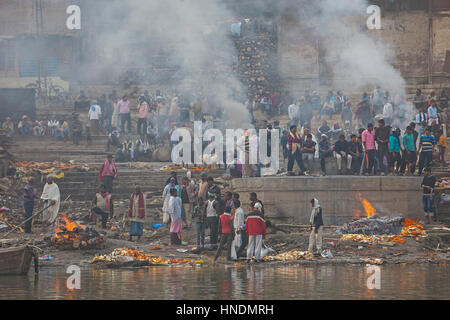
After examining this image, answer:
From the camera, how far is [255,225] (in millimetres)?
15789

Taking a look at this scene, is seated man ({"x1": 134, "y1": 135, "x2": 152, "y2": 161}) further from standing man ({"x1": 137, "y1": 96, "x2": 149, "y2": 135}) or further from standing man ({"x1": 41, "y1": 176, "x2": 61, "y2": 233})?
standing man ({"x1": 41, "y1": 176, "x2": 61, "y2": 233})

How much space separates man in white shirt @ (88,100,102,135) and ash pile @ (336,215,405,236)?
38.5ft

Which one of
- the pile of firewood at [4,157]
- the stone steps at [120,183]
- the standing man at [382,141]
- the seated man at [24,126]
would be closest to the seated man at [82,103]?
the seated man at [24,126]

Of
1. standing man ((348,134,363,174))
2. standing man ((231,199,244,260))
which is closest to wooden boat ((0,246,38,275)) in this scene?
standing man ((231,199,244,260))

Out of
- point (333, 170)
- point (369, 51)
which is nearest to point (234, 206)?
point (333, 170)

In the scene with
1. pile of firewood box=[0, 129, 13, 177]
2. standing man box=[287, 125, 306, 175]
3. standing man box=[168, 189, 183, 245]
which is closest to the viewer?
standing man box=[168, 189, 183, 245]

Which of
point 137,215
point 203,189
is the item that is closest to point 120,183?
point 203,189

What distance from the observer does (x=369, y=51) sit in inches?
1303

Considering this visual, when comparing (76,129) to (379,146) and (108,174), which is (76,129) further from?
(379,146)

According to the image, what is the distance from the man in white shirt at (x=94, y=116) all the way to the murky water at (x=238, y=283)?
42.0ft

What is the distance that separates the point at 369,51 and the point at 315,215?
18066 mm

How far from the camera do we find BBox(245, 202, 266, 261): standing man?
15773 mm
